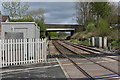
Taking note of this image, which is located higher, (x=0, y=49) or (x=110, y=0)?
(x=110, y=0)

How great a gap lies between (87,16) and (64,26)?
20.0m

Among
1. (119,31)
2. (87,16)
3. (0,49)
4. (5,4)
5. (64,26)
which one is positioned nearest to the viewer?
(0,49)

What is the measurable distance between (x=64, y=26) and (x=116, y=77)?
207 ft

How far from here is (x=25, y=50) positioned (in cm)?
965

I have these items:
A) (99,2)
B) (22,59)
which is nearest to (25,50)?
(22,59)

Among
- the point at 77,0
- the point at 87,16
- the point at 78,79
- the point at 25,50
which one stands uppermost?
the point at 77,0

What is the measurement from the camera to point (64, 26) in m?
68.8

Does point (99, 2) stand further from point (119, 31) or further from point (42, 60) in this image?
point (42, 60)

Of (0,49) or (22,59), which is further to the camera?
(22,59)

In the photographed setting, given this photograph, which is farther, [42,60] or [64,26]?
[64,26]

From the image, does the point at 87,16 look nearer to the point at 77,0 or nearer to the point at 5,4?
the point at 77,0

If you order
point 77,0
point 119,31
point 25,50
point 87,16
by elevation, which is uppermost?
point 77,0

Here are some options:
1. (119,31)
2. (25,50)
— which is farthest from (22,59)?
(119,31)

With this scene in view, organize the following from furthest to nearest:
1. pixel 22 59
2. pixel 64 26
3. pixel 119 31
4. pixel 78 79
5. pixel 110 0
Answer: pixel 64 26 < pixel 110 0 < pixel 119 31 < pixel 22 59 < pixel 78 79
